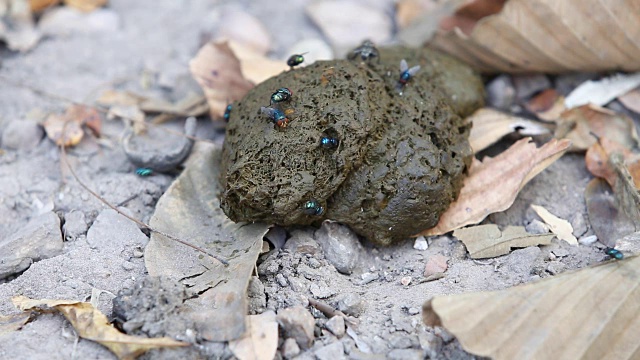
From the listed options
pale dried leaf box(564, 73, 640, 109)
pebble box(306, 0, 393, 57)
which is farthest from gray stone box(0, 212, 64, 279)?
pale dried leaf box(564, 73, 640, 109)

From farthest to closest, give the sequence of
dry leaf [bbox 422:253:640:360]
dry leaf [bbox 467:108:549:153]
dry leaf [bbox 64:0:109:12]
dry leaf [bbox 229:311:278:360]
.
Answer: dry leaf [bbox 64:0:109:12] → dry leaf [bbox 467:108:549:153] → dry leaf [bbox 229:311:278:360] → dry leaf [bbox 422:253:640:360]

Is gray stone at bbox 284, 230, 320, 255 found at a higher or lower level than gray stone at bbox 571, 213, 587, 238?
lower

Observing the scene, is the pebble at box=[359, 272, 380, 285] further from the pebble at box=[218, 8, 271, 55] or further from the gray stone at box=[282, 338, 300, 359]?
the pebble at box=[218, 8, 271, 55]

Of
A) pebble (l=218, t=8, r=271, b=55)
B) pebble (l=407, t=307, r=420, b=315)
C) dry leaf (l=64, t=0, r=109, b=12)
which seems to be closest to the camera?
pebble (l=407, t=307, r=420, b=315)

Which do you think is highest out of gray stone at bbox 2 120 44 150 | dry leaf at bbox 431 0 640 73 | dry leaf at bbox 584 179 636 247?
dry leaf at bbox 431 0 640 73

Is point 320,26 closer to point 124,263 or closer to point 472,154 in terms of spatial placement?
point 472,154

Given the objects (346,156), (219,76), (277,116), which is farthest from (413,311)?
(219,76)
